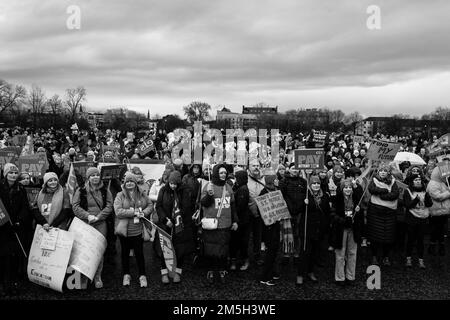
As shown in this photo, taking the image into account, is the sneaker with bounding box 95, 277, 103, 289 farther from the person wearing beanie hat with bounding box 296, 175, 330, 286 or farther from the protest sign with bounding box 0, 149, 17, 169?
the protest sign with bounding box 0, 149, 17, 169

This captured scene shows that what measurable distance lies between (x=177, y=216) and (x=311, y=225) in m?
2.09

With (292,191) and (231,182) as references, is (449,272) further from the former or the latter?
(231,182)

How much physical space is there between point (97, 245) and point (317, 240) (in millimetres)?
3321

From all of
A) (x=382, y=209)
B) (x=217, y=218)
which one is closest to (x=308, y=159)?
(x=382, y=209)

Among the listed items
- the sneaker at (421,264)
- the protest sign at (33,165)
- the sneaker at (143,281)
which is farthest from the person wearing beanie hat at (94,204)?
the sneaker at (421,264)

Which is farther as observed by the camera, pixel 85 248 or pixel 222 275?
pixel 222 275

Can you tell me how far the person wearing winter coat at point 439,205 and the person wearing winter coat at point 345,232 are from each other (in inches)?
75.0

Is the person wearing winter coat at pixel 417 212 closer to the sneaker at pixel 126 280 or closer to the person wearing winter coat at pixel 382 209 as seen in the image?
the person wearing winter coat at pixel 382 209

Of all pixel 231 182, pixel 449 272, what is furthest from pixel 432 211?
pixel 231 182

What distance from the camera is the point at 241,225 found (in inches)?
257

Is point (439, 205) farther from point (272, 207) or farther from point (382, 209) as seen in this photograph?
point (272, 207)

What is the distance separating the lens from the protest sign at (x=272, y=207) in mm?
5902

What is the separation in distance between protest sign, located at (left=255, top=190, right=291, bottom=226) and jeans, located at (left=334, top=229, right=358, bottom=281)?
95 centimetres
